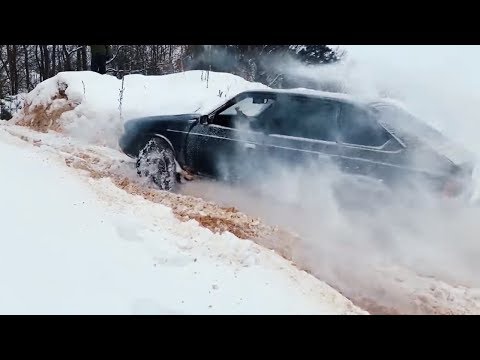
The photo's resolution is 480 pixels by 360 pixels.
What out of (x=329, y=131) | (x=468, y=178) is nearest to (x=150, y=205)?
(x=329, y=131)

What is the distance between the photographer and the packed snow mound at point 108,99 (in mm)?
9789

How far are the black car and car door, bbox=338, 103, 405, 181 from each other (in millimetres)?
→ 11

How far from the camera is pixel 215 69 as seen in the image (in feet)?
48.4

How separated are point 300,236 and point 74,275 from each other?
267 cm

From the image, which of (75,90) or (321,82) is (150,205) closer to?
(75,90)

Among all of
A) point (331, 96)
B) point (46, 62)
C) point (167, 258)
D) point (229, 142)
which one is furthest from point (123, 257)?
point (46, 62)

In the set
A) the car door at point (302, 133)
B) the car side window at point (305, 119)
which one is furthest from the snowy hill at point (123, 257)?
the car side window at point (305, 119)

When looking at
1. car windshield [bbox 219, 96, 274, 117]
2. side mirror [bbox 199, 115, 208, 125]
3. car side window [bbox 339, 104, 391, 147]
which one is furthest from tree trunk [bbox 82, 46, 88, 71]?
car side window [bbox 339, 104, 391, 147]

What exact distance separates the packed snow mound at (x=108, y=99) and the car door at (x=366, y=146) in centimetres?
408

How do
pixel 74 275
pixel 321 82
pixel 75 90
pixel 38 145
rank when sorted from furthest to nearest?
pixel 321 82
pixel 75 90
pixel 38 145
pixel 74 275

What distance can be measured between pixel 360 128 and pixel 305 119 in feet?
2.35

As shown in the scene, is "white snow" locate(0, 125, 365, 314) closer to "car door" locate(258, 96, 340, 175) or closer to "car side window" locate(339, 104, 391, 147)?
"car door" locate(258, 96, 340, 175)

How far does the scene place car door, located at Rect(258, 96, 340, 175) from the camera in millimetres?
5672

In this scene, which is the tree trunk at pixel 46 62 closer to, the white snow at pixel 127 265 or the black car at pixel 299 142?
the black car at pixel 299 142
